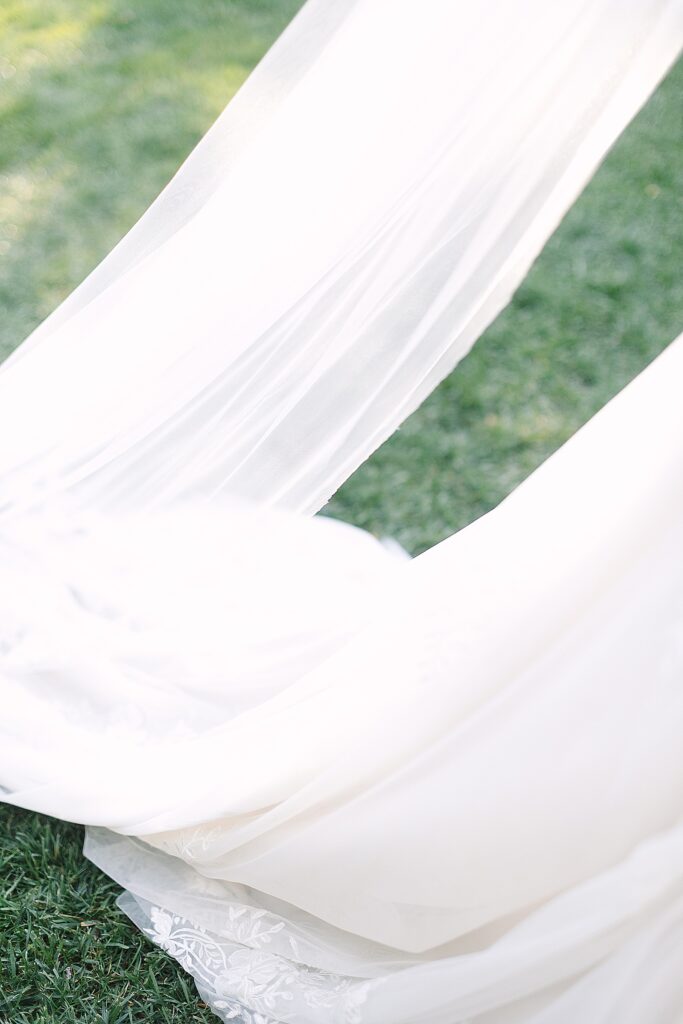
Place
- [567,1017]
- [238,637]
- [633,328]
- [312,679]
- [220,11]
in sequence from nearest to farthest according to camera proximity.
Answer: [567,1017] → [312,679] → [238,637] → [633,328] → [220,11]

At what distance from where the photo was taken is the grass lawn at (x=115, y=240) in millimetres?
1863

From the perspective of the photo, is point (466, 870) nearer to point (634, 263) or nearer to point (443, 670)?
point (443, 670)

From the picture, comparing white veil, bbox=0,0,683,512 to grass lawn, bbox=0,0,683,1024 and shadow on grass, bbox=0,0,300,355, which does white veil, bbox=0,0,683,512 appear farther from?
shadow on grass, bbox=0,0,300,355

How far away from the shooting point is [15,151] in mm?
4098

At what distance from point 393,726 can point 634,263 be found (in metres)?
2.57

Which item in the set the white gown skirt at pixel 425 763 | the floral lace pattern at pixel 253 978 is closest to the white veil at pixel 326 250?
the white gown skirt at pixel 425 763

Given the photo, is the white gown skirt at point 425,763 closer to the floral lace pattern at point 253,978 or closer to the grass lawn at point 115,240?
the floral lace pattern at point 253,978

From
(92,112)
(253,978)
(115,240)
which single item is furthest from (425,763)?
(92,112)

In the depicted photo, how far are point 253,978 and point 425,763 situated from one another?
0.46 meters

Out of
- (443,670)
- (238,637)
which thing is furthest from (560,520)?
(238,637)

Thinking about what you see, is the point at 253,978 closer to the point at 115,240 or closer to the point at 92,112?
the point at 115,240

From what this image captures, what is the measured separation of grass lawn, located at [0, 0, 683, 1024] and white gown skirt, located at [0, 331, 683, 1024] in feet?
0.38

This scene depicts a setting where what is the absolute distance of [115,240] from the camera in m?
3.72

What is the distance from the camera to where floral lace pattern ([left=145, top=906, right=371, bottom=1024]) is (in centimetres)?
167
